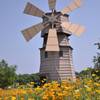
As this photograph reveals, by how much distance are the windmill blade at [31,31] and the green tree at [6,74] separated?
8.46 meters

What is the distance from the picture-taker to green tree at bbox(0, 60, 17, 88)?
63.0 feet

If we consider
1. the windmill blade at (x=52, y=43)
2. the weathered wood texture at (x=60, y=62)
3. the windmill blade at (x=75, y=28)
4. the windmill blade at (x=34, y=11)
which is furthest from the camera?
→ the windmill blade at (x=34, y=11)

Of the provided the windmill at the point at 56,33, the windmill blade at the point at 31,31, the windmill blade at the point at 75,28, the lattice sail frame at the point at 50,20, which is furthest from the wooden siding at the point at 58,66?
the windmill blade at the point at 31,31

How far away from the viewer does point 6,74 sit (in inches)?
782

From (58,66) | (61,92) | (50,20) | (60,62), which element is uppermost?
(50,20)

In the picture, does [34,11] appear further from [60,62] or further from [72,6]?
[60,62]

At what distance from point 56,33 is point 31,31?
80.6 inches

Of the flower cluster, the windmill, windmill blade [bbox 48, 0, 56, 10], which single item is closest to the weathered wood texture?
the windmill

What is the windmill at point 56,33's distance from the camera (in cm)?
1209

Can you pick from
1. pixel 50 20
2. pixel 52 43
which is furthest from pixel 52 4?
pixel 52 43

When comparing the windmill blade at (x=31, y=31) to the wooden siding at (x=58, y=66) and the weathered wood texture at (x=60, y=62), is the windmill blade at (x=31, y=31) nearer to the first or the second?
the weathered wood texture at (x=60, y=62)

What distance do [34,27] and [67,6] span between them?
306 centimetres

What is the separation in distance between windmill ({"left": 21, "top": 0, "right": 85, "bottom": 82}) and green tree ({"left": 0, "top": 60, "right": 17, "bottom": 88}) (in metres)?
7.85

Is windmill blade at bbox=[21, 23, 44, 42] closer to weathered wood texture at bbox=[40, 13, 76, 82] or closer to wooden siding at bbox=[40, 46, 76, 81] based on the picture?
weathered wood texture at bbox=[40, 13, 76, 82]
